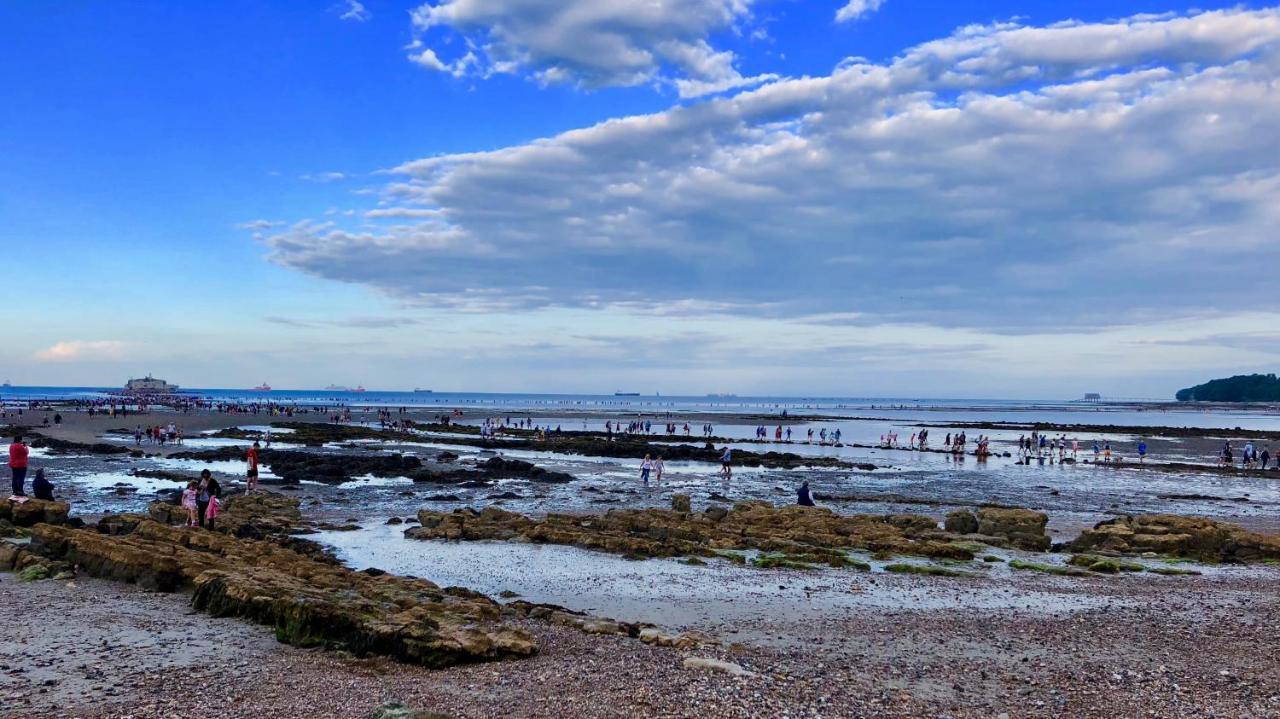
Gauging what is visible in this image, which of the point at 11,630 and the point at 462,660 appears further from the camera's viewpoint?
the point at 11,630

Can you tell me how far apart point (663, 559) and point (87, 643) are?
1153 centimetres

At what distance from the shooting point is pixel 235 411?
9850 cm

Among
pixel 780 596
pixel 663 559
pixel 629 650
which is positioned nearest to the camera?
pixel 629 650

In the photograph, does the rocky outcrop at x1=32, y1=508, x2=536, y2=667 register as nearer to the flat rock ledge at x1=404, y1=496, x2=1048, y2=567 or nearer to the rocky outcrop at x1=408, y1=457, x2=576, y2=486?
the flat rock ledge at x1=404, y1=496, x2=1048, y2=567

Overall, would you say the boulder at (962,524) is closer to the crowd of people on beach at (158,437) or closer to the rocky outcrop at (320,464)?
the rocky outcrop at (320,464)

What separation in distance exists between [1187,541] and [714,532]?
40.4ft

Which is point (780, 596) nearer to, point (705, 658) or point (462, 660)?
point (705, 658)

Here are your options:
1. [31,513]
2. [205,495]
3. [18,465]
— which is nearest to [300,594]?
[205,495]

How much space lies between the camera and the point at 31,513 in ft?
61.9

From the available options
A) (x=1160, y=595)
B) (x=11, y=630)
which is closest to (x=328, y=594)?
(x=11, y=630)

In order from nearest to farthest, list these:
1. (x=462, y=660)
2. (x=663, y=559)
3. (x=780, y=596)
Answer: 1. (x=462, y=660)
2. (x=780, y=596)
3. (x=663, y=559)

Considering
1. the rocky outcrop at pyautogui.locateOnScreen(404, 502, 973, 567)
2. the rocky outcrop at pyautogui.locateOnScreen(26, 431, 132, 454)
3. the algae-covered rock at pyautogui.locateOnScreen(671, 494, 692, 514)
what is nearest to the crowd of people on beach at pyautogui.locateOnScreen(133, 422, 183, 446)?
the rocky outcrop at pyautogui.locateOnScreen(26, 431, 132, 454)

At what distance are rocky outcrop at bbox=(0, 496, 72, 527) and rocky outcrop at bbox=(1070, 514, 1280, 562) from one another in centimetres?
2512

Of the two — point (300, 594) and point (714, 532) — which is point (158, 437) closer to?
point (714, 532)
